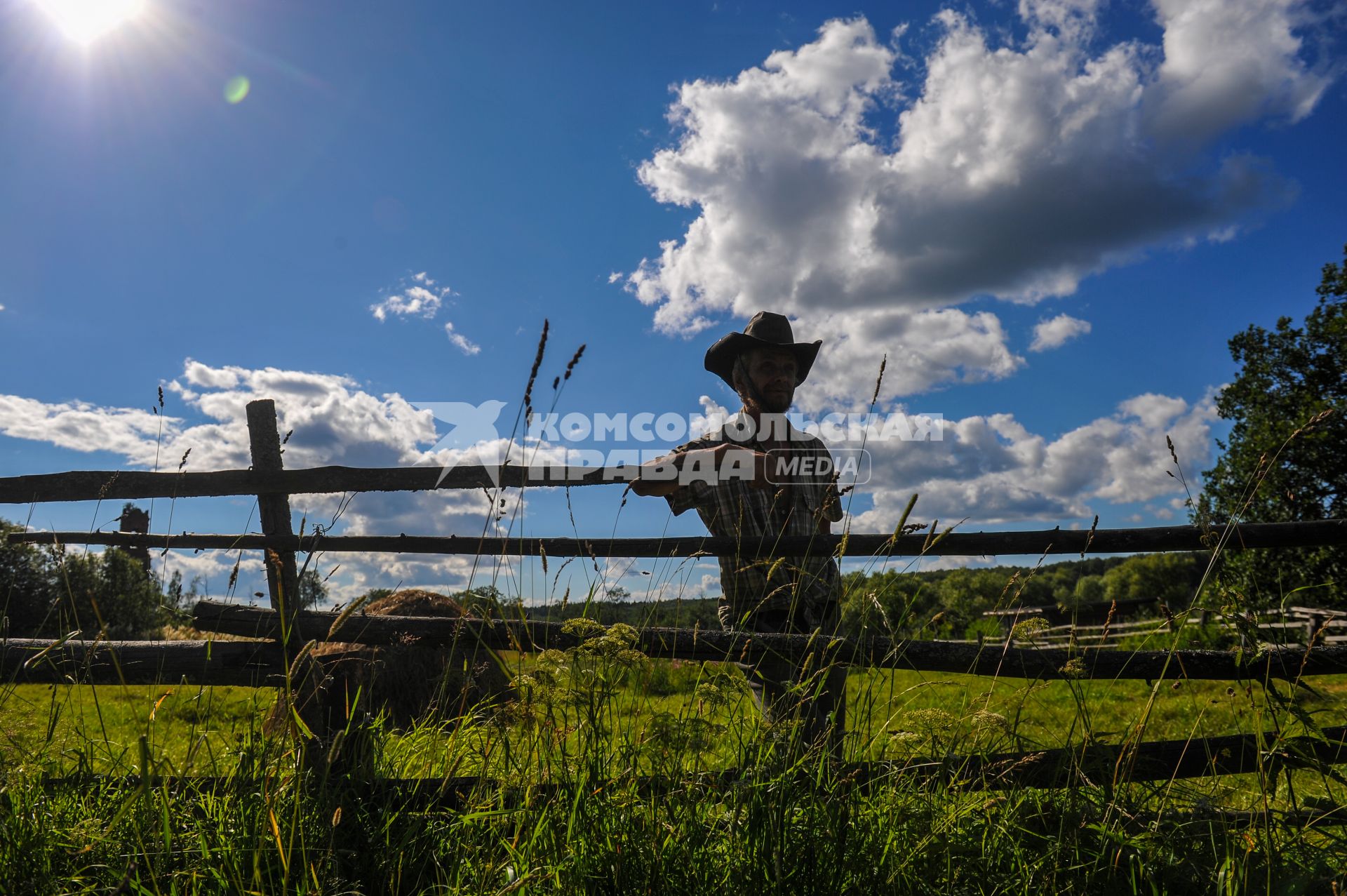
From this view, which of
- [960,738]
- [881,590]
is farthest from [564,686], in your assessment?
[960,738]

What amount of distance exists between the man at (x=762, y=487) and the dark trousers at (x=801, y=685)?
11 mm

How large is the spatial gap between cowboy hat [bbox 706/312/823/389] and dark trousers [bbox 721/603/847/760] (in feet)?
4.73

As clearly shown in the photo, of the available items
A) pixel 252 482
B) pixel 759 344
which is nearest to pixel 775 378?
pixel 759 344

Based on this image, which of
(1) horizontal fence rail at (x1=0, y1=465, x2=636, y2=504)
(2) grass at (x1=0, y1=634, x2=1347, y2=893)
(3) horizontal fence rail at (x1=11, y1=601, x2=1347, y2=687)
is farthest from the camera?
(1) horizontal fence rail at (x1=0, y1=465, x2=636, y2=504)

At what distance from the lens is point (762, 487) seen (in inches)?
144

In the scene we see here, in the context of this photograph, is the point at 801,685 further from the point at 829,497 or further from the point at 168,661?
the point at 168,661

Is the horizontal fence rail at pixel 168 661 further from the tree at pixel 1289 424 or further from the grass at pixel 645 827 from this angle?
the tree at pixel 1289 424

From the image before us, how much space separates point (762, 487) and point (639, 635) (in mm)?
1596

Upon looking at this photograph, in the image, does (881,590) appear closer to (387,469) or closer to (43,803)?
(43,803)

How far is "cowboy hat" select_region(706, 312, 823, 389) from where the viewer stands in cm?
410

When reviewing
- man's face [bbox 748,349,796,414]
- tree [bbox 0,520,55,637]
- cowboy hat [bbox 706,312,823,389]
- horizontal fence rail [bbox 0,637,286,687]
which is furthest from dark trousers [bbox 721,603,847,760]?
tree [bbox 0,520,55,637]

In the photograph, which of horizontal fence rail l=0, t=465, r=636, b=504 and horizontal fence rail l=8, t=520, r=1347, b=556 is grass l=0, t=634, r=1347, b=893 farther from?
horizontal fence rail l=0, t=465, r=636, b=504

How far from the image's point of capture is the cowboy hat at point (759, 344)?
13.5 ft

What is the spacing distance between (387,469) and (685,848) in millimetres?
3091
